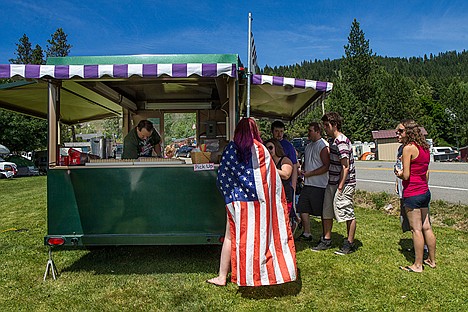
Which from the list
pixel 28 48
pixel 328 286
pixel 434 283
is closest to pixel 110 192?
pixel 328 286

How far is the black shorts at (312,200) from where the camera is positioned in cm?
554

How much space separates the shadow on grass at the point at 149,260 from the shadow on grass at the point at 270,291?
73 centimetres

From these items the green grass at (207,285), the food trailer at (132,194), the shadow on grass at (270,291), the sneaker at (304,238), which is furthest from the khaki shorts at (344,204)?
the food trailer at (132,194)

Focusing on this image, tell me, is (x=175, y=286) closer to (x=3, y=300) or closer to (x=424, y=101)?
(x=3, y=300)

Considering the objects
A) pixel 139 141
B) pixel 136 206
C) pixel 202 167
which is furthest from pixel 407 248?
pixel 139 141

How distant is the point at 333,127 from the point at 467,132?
68479 millimetres

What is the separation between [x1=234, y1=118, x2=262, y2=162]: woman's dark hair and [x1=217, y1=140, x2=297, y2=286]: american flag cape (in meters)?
0.05

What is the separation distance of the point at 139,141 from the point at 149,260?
64.6 inches

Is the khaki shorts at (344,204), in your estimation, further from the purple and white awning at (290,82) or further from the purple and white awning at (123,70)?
the purple and white awning at (123,70)

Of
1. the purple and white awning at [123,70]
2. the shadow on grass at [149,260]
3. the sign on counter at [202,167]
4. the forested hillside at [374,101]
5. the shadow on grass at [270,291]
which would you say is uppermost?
the forested hillside at [374,101]

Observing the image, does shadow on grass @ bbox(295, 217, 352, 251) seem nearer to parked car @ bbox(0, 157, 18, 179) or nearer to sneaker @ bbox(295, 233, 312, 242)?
sneaker @ bbox(295, 233, 312, 242)

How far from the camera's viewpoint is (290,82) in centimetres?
478

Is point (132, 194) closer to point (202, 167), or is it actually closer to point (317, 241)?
point (202, 167)

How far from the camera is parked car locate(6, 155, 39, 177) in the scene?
2925 cm
